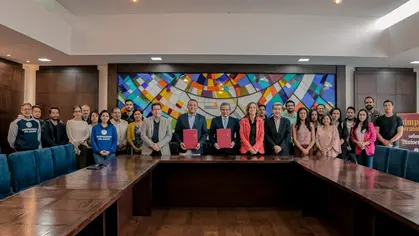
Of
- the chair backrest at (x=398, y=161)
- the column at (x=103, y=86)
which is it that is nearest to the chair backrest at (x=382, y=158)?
the chair backrest at (x=398, y=161)

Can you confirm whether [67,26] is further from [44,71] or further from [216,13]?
[216,13]

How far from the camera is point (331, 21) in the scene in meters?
6.43

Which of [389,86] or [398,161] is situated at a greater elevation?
[389,86]

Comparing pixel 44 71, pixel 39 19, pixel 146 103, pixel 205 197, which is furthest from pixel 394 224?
pixel 44 71

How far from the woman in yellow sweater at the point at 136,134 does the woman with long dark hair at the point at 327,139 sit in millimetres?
2668

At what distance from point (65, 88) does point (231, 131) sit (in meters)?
4.48

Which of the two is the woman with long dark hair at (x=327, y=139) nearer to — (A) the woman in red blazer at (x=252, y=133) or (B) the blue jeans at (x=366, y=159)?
(B) the blue jeans at (x=366, y=159)

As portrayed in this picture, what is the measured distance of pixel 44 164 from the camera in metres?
3.83

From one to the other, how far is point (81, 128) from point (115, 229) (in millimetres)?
3410

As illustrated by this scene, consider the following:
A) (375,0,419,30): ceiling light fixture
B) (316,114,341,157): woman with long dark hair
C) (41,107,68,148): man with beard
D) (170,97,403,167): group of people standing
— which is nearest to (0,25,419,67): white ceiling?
(375,0,419,30): ceiling light fixture

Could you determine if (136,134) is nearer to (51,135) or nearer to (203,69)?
(51,135)

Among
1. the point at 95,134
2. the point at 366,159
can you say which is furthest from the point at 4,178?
the point at 366,159

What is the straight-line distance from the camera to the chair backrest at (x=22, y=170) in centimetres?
332

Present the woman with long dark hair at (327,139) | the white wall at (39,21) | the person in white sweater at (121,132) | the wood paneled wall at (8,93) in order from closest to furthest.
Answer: the white wall at (39,21) → the woman with long dark hair at (327,139) → the person in white sweater at (121,132) → the wood paneled wall at (8,93)
